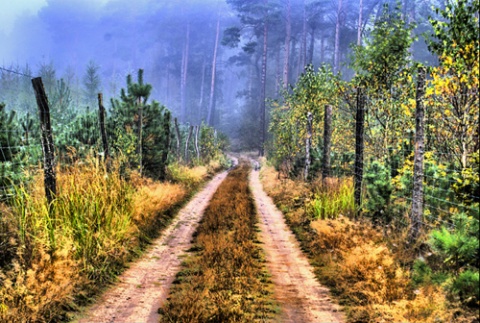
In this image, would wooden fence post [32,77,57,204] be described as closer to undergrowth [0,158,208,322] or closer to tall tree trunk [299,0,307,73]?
undergrowth [0,158,208,322]

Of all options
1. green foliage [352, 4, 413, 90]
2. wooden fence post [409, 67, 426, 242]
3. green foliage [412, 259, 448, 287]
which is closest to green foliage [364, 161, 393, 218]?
wooden fence post [409, 67, 426, 242]

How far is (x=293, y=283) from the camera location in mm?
5348

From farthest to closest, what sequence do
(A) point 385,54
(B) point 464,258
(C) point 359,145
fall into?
(A) point 385,54
(C) point 359,145
(B) point 464,258

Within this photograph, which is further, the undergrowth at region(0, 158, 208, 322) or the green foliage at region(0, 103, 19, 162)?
the green foliage at region(0, 103, 19, 162)

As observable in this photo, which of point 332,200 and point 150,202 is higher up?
point 332,200

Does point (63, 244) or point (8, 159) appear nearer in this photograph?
point (63, 244)

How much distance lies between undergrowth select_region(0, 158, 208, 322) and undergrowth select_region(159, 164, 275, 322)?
3.69 feet

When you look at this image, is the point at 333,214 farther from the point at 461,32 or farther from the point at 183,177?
the point at 183,177

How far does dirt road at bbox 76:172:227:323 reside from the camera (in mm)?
4113

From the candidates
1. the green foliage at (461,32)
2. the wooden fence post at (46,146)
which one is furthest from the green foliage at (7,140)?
the green foliage at (461,32)

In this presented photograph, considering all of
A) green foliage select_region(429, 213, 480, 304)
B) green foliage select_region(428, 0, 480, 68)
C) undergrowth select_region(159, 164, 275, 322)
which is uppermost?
green foliage select_region(428, 0, 480, 68)

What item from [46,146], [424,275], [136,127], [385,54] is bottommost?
[424,275]

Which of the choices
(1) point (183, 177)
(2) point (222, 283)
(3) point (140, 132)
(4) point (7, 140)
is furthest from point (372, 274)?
(1) point (183, 177)

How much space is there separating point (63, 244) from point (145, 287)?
1280mm
